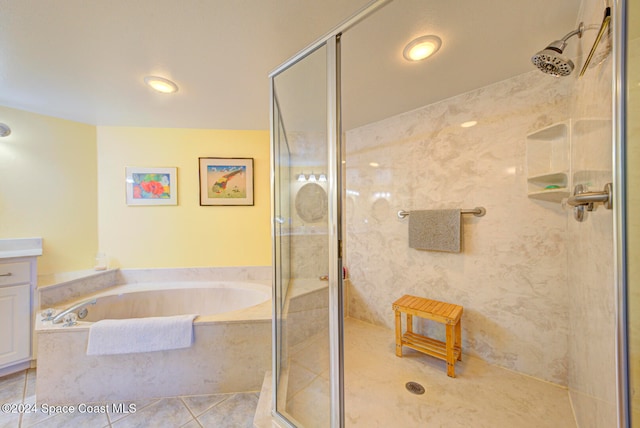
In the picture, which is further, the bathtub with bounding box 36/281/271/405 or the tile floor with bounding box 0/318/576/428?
the bathtub with bounding box 36/281/271/405

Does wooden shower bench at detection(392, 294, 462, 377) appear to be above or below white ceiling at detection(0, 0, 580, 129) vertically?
below

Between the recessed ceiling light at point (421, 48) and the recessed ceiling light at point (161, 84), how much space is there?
1575 millimetres

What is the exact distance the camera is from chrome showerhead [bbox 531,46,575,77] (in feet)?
2.81

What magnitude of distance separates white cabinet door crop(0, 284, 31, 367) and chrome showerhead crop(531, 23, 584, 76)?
3.56 metres

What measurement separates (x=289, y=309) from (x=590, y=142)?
5.11 feet

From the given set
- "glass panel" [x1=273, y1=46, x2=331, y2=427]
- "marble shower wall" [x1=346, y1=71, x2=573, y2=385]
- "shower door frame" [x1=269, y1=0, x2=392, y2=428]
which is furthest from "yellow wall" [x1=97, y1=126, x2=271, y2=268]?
"shower door frame" [x1=269, y1=0, x2=392, y2=428]

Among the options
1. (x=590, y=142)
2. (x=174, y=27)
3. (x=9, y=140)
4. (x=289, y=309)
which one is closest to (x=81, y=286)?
(x=9, y=140)

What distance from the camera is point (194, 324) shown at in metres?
1.46

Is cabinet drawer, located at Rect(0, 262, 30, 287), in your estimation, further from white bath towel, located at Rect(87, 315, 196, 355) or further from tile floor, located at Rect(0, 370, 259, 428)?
white bath towel, located at Rect(87, 315, 196, 355)

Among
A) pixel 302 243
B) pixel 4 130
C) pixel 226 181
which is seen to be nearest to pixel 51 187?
Result: pixel 4 130

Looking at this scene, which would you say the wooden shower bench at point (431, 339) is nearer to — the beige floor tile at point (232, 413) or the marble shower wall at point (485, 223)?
the marble shower wall at point (485, 223)

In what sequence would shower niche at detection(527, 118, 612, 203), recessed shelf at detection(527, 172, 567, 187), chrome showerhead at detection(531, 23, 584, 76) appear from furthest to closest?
recessed shelf at detection(527, 172, 567, 187) < chrome showerhead at detection(531, 23, 584, 76) < shower niche at detection(527, 118, 612, 203)

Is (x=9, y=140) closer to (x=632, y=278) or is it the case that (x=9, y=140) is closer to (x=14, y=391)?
(x=14, y=391)

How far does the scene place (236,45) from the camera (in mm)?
1178
